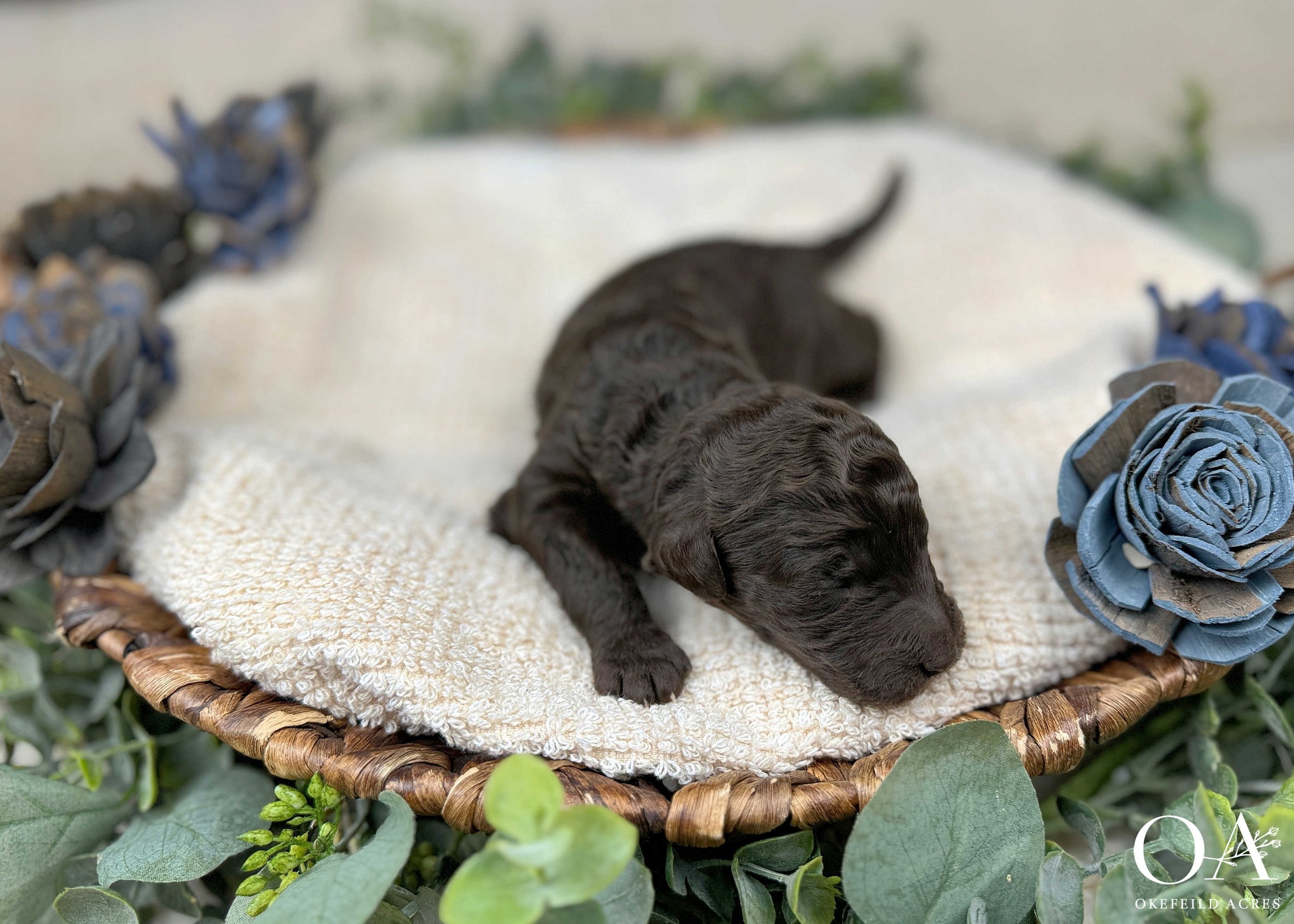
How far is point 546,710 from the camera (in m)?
1.26

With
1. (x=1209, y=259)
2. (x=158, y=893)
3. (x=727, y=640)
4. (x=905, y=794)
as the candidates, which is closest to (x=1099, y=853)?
(x=905, y=794)

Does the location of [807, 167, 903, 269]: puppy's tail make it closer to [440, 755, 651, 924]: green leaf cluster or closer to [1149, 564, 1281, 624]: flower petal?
[1149, 564, 1281, 624]: flower petal

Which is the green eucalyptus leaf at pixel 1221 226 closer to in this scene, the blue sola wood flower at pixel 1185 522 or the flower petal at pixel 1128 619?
the blue sola wood flower at pixel 1185 522

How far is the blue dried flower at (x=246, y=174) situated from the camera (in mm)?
2229

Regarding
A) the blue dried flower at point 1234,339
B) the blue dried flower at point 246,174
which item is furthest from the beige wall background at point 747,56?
the blue dried flower at point 1234,339

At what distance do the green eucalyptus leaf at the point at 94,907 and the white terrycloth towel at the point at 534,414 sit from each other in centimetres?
30

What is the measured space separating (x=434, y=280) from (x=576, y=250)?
39 centimetres

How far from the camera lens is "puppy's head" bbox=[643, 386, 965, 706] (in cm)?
115

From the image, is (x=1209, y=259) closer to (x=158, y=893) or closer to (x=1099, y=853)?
(x=1099, y=853)

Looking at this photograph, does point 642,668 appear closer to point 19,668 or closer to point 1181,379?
point 1181,379

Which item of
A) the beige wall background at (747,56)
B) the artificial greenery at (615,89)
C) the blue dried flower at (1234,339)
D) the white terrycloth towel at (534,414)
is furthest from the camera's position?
the artificial greenery at (615,89)

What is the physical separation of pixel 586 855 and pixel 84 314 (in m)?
1.54

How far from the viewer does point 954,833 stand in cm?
105

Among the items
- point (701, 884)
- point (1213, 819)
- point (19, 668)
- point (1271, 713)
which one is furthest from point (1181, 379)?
point (19, 668)
